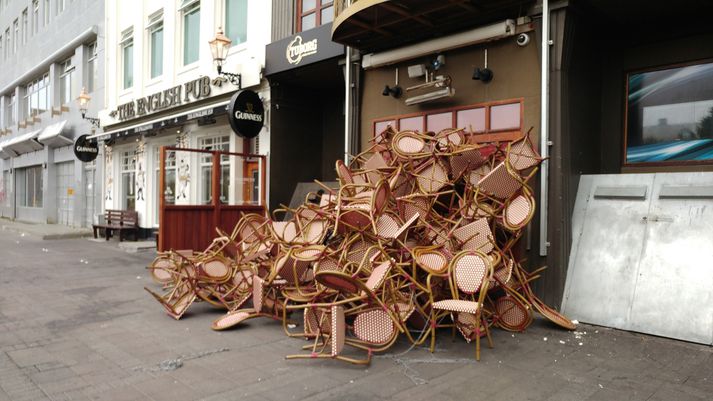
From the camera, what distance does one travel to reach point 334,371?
13.2 feet

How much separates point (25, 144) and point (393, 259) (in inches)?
1042

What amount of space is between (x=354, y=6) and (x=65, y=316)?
5.31 metres

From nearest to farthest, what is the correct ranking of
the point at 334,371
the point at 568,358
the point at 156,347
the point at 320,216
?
the point at 334,371, the point at 568,358, the point at 156,347, the point at 320,216

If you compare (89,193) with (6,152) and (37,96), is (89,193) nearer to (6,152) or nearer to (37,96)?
(37,96)

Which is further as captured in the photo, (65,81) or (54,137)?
(65,81)

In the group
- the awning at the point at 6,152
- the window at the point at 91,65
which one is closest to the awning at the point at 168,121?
the window at the point at 91,65

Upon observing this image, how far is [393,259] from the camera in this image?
15.9 ft

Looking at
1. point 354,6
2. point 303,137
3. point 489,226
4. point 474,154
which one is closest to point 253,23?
point 303,137

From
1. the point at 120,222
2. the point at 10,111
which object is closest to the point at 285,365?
the point at 120,222

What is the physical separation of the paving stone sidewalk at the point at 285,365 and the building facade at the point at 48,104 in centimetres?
1520

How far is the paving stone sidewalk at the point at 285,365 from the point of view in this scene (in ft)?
11.9

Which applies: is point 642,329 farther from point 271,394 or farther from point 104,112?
point 104,112

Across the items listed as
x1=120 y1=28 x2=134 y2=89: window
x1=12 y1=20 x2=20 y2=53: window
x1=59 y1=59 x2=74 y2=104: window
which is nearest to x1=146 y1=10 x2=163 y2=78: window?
x1=120 y1=28 x2=134 y2=89: window

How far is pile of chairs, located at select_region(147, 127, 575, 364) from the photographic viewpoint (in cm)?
450
